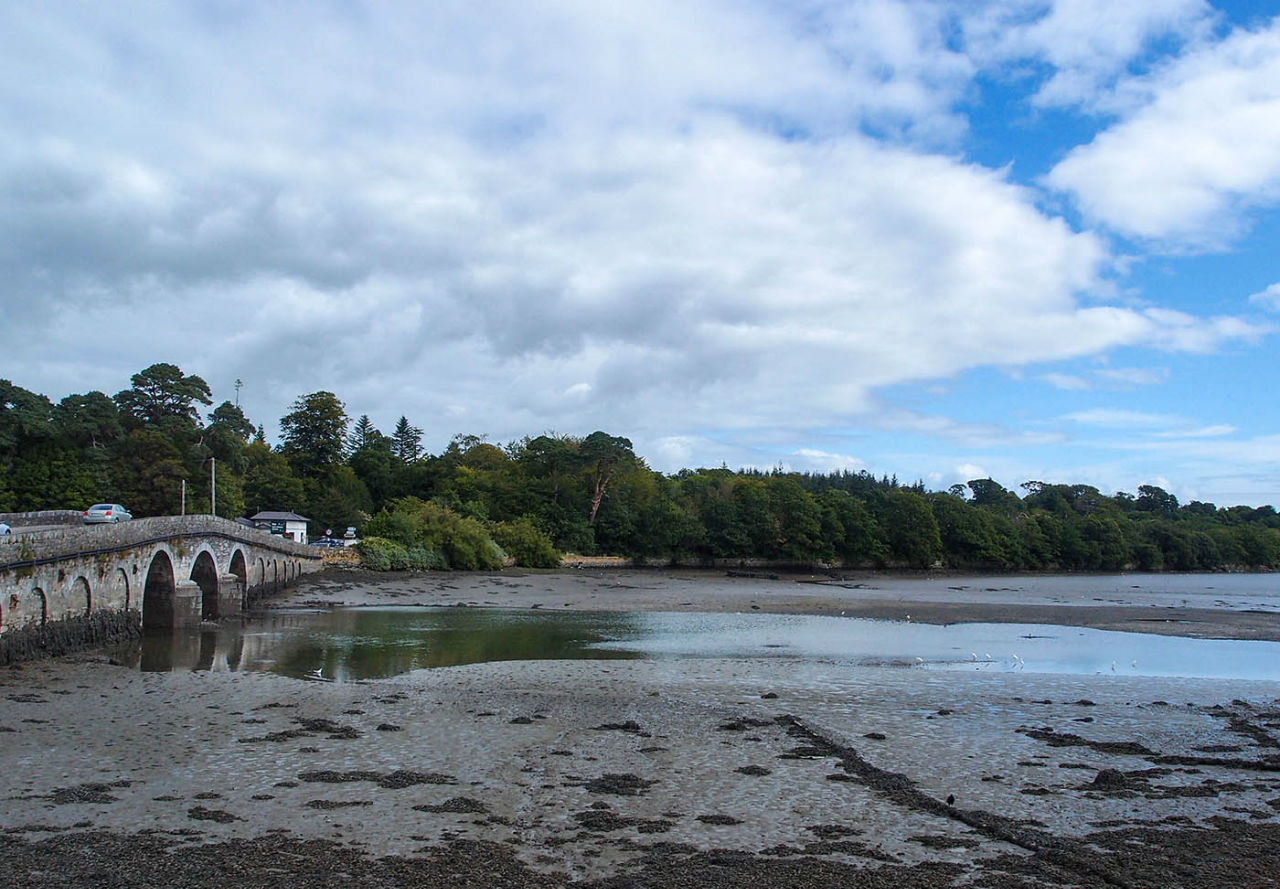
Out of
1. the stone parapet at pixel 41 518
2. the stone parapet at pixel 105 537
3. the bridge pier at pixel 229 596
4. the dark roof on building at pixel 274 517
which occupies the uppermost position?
the dark roof on building at pixel 274 517

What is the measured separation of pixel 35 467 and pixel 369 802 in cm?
6049

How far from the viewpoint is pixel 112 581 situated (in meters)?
26.3

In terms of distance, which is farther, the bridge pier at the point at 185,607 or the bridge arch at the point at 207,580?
the bridge arch at the point at 207,580

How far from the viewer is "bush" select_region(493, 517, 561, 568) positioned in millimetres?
81812

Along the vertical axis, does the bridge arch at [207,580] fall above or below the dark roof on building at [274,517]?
below

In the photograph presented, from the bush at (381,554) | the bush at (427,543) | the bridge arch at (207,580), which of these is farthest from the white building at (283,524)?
the bridge arch at (207,580)

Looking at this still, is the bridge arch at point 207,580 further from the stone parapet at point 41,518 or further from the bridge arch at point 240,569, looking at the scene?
the stone parapet at point 41,518

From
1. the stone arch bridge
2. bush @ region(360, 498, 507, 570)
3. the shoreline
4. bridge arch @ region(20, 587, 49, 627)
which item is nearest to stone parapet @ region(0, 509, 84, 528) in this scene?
the stone arch bridge

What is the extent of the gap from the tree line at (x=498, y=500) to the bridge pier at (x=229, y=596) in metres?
28.9

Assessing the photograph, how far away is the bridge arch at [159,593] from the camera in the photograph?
30719 mm

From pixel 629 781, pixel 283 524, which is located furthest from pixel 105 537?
pixel 283 524

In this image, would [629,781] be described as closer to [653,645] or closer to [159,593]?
[653,645]

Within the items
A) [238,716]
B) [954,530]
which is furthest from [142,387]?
[954,530]

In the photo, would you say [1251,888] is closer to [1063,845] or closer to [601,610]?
[1063,845]
